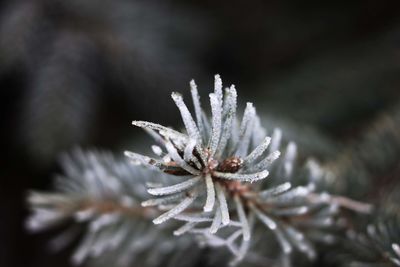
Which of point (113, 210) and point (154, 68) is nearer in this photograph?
point (113, 210)

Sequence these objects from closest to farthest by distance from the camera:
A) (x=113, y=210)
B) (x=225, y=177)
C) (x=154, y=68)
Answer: (x=225, y=177) → (x=113, y=210) → (x=154, y=68)

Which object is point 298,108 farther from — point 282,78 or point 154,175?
point 154,175

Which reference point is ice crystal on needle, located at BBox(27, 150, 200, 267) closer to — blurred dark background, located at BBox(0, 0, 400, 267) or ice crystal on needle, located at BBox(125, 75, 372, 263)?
ice crystal on needle, located at BBox(125, 75, 372, 263)

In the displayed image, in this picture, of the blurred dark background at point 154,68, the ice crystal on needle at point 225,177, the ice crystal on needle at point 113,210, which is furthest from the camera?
the blurred dark background at point 154,68

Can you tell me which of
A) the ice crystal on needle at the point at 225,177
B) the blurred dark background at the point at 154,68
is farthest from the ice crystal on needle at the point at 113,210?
the blurred dark background at the point at 154,68

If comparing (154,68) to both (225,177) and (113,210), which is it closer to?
(113,210)

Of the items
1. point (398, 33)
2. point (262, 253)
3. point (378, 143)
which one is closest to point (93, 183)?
point (262, 253)

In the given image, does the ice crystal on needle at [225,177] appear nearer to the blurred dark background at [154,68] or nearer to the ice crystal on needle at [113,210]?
the ice crystal on needle at [113,210]

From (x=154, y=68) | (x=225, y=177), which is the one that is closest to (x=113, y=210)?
(x=225, y=177)

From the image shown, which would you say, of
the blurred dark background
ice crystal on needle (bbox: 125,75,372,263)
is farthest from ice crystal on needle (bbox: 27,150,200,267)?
the blurred dark background

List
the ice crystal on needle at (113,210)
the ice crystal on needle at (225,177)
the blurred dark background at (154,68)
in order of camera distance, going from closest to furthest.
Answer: the ice crystal on needle at (225,177) < the ice crystal on needle at (113,210) < the blurred dark background at (154,68)
